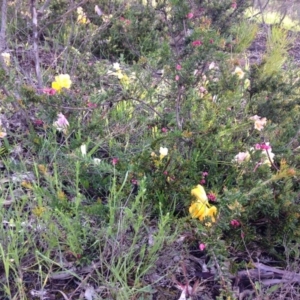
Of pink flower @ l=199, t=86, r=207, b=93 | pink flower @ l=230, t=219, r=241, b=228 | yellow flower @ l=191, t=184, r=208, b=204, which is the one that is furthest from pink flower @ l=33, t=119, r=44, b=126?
pink flower @ l=230, t=219, r=241, b=228

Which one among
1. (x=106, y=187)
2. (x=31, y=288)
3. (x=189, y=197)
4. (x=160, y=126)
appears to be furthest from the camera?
(x=160, y=126)

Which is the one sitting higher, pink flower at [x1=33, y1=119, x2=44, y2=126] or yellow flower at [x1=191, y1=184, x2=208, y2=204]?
yellow flower at [x1=191, y1=184, x2=208, y2=204]

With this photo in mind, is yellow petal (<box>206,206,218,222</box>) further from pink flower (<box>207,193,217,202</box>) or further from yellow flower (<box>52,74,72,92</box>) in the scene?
yellow flower (<box>52,74,72,92</box>)

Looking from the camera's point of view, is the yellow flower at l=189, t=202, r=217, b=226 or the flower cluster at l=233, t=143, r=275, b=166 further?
the flower cluster at l=233, t=143, r=275, b=166

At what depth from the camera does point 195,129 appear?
76.5 inches

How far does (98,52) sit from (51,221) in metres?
A: 2.68

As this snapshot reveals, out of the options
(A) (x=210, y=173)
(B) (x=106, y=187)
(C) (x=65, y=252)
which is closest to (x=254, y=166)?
(A) (x=210, y=173)

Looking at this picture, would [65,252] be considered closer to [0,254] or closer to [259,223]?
[0,254]

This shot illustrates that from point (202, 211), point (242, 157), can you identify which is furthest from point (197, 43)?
point (202, 211)

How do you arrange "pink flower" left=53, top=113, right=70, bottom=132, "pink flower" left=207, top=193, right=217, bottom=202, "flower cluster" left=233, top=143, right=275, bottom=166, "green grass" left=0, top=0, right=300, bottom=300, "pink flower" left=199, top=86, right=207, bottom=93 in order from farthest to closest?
1. "pink flower" left=199, top=86, right=207, bottom=93
2. "pink flower" left=53, top=113, right=70, bottom=132
3. "flower cluster" left=233, top=143, right=275, bottom=166
4. "pink flower" left=207, top=193, right=217, bottom=202
5. "green grass" left=0, top=0, right=300, bottom=300

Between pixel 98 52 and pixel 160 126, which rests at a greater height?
pixel 160 126

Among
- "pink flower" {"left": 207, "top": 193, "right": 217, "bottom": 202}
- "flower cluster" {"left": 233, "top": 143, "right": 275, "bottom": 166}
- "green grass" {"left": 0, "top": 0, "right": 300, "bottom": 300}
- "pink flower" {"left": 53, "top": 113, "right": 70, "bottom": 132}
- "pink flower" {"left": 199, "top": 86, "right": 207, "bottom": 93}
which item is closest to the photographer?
"green grass" {"left": 0, "top": 0, "right": 300, "bottom": 300}

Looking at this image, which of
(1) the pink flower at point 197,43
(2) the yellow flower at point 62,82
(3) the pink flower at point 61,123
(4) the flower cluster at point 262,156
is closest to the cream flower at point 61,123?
(3) the pink flower at point 61,123

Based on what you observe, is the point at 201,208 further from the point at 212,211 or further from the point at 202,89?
the point at 202,89
